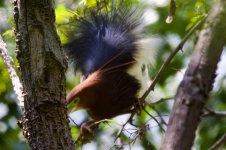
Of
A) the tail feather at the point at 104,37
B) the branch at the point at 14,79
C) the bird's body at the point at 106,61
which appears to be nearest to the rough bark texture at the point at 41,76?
the branch at the point at 14,79

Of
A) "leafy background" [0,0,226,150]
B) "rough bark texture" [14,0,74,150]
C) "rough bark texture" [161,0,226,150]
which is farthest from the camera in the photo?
"leafy background" [0,0,226,150]

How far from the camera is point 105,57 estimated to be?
2215mm

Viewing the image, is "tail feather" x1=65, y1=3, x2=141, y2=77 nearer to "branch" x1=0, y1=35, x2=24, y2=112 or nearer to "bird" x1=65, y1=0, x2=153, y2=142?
"bird" x1=65, y1=0, x2=153, y2=142

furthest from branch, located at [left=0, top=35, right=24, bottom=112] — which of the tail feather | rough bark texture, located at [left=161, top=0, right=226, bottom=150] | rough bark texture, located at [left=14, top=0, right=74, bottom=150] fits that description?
rough bark texture, located at [left=161, top=0, right=226, bottom=150]

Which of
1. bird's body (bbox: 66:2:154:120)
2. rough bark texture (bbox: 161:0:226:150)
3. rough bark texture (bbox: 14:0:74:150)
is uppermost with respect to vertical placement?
bird's body (bbox: 66:2:154:120)

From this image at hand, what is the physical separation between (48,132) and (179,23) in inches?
89.0

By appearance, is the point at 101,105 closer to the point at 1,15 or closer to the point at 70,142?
the point at 70,142

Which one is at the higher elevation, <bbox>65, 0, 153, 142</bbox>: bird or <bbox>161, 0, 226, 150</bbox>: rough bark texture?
<bbox>65, 0, 153, 142</bbox>: bird

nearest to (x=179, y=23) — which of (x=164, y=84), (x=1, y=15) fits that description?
(x=164, y=84)

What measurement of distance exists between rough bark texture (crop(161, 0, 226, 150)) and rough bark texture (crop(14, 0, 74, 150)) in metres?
0.73

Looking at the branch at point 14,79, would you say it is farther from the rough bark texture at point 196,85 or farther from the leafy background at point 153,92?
the rough bark texture at point 196,85

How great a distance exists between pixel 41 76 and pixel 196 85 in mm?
770

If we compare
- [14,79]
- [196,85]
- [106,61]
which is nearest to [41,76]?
[14,79]

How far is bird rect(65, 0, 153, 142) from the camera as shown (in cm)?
206
